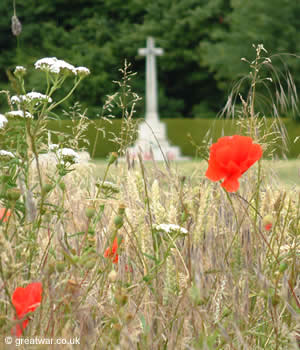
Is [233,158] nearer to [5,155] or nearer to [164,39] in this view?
[5,155]

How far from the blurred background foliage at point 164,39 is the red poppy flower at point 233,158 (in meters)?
17.9

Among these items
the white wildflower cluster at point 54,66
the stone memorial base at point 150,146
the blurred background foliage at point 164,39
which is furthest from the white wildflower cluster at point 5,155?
the blurred background foliage at point 164,39

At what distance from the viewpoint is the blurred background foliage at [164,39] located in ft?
62.3

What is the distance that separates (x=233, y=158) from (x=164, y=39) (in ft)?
69.2

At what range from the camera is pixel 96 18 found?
21797mm

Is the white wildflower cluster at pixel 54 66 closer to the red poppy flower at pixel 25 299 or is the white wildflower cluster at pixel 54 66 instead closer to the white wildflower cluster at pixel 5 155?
the white wildflower cluster at pixel 5 155

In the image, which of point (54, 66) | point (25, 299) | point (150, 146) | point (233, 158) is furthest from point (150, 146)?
point (25, 299)

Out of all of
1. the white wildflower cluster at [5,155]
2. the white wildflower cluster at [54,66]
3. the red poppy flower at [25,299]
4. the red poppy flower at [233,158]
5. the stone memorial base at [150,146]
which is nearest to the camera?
the red poppy flower at [25,299]

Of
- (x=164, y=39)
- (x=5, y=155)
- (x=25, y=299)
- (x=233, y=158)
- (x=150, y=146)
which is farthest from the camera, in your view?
(x=164, y=39)

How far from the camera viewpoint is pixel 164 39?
71.3 ft

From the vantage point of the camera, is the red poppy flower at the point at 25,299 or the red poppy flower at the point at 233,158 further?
the red poppy flower at the point at 233,158

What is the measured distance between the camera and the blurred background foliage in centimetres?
1900

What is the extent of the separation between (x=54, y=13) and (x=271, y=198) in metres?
22.4

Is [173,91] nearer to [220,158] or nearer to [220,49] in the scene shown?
[220,49]
